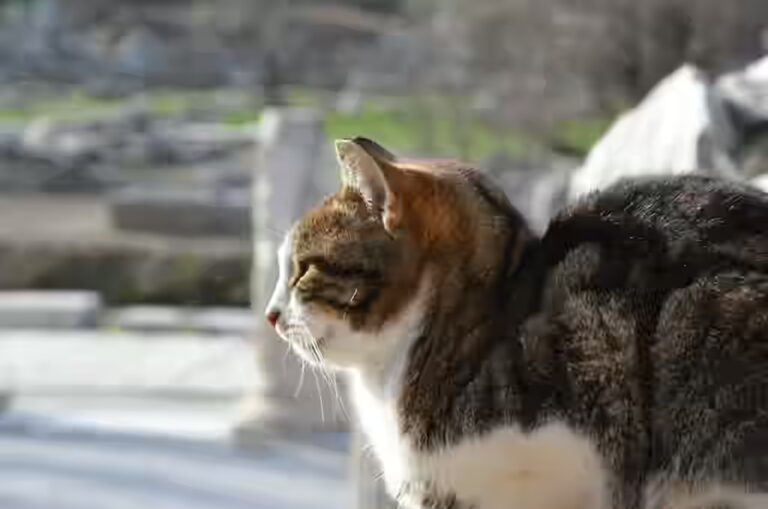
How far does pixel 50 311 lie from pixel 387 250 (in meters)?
5.43

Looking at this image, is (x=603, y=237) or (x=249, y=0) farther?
(x=249, y=0)

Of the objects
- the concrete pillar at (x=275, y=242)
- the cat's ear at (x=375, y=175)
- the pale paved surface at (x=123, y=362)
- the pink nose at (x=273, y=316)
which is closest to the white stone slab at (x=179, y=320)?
the pale paved surface at (x=123, y=362)

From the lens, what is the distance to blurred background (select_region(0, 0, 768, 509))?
392cm

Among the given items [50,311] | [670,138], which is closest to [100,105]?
[50,311]

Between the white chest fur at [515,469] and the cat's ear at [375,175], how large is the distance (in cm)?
16

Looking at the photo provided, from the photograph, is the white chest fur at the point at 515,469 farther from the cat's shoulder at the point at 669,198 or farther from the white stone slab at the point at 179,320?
the white stone slab at the point at 179,320

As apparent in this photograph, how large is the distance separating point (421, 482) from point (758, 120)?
5.30 feet

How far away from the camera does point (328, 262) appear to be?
114 cm

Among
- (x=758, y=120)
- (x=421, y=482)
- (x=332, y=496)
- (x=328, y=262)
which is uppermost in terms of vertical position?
(x=758, y=120)

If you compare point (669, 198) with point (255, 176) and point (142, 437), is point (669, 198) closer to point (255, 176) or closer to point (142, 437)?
point (142, 437)

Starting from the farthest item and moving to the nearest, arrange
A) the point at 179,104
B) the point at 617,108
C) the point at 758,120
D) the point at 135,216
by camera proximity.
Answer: the point at 179,104 < the point at 135,216 < the point at 617,108 < the point at 758,120

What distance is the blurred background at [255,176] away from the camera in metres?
3.92

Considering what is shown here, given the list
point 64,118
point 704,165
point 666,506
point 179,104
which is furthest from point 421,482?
point 179,104

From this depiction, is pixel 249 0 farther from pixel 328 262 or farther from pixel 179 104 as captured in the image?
pixel 328 262
